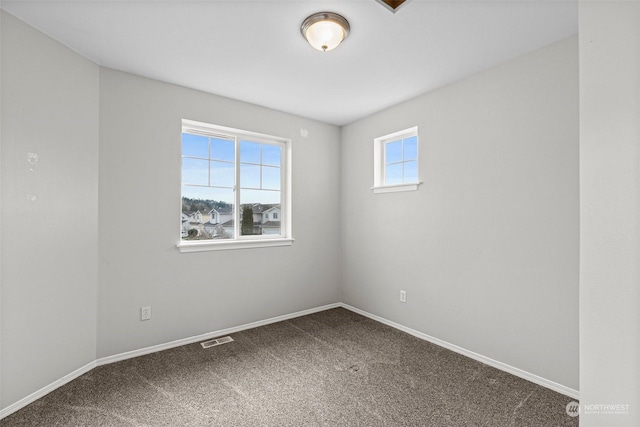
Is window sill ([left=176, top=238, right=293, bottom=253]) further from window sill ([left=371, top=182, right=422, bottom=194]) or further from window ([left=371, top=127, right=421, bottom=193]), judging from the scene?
window ([left=371, top=127, right=421, bottom=193])

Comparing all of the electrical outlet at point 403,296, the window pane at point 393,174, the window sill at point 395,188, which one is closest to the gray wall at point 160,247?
the window sill at point 395,188

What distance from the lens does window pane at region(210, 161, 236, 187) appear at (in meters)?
3.11

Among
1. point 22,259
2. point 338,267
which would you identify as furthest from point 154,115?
point 338,267

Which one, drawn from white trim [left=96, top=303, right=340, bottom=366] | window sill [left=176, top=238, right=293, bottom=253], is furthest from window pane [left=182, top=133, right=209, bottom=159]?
white trim [left=96, top=303, right=340, bottom=366]

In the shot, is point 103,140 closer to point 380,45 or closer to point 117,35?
point 117,35

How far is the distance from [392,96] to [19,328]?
351 centimetres

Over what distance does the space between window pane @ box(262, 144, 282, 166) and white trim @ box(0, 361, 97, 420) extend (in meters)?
2.48

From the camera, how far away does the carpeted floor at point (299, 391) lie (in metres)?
1.78

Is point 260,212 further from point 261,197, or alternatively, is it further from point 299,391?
point 299,391

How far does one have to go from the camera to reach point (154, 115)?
104 inches

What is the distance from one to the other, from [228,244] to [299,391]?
1608 mm

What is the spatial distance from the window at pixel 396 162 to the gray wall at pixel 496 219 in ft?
0.34

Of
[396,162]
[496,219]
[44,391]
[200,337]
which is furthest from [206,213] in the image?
[496,219]

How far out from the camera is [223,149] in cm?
318
